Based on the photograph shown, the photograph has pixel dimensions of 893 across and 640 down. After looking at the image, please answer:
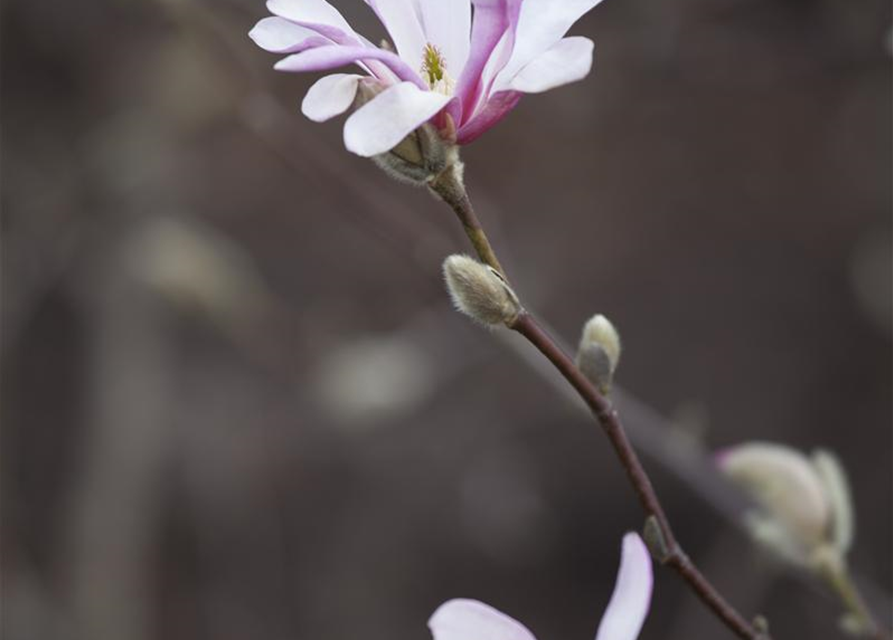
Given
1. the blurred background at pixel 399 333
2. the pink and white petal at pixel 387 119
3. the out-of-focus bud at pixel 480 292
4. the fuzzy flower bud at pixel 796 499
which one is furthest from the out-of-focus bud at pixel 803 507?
the blurred background at pixel 399 333

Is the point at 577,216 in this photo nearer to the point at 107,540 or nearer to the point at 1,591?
the point at 107,540

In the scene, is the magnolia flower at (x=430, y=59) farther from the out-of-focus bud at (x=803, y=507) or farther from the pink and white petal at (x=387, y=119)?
the out-of-focus bud at (x=803, y=507)

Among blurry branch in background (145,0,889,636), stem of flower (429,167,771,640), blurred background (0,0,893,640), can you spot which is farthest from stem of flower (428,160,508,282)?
blurred background (0,0,893,640)

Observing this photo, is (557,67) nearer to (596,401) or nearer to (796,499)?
(596,401)

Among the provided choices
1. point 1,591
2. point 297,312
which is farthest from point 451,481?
point 1,591

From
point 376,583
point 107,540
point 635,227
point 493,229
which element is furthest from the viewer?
point 635,227

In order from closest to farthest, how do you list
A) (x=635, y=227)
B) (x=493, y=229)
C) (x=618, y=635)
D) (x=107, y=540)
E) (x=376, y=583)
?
(x=618, y=635), (x=493, y=229), (x=107, y=540), (x=376, y=583), (x=635, y=227)

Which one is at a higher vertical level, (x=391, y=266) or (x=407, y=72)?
(x=407, y=72)
